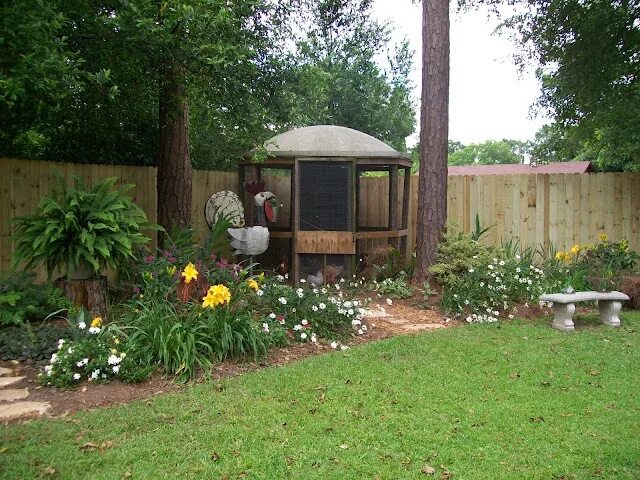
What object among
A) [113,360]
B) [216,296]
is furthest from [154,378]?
[216,296]

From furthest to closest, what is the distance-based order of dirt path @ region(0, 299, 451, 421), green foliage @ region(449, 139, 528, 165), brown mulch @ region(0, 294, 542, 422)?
green foliage @ region(449, 139, 528, 165) → brown mulch @ region(0, 294, 542, 422) → dirt path @ region(0, 299, 451, 421)

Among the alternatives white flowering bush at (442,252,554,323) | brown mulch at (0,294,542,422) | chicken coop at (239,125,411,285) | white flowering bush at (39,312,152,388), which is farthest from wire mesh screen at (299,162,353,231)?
white flowering bush at (39,312,152,388)

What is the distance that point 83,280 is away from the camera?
18.5 feet

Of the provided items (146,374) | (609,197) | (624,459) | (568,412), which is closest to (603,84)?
(609,197)

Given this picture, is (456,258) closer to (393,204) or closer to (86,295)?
(393,204)

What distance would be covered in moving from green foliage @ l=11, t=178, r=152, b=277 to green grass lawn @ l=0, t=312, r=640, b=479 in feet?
6.25

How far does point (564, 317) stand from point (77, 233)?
4928 mm

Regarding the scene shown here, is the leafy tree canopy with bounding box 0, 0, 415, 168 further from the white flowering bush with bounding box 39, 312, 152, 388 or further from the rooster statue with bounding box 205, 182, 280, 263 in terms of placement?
the white flowering bush with bounding box 39, 312, 152, 388

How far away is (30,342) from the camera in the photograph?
489 cm

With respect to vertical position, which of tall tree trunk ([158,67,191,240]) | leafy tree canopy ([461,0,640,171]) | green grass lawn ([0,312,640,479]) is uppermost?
leafy tree canopy ([461,0,640,171])

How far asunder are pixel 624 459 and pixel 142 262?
459cm

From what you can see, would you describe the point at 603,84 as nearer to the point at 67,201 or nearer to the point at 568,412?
the point at 568,412

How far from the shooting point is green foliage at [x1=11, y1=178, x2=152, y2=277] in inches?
211

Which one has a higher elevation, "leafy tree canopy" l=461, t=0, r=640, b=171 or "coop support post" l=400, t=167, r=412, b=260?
"leafy tree canopy" l=461, t=0, r=640, b=171
